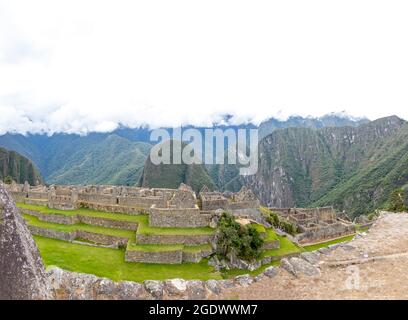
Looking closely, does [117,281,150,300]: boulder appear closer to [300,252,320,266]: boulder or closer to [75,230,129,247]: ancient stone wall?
[300,252,320,266]: boulder

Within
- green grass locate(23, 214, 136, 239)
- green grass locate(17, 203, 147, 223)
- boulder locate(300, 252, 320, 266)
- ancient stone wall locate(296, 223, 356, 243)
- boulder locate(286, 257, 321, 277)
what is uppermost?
boulder locate(300, 252, 320, 266)

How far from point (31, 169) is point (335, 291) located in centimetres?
14075

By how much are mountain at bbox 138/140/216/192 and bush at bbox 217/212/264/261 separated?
270ft

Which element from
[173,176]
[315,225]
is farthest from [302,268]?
[173,176]

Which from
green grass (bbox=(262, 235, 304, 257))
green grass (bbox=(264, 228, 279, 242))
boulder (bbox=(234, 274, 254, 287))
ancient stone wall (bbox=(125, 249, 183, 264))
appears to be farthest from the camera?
green grass (bbox=(264, 228, 279, 242))

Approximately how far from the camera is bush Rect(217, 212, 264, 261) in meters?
21.2

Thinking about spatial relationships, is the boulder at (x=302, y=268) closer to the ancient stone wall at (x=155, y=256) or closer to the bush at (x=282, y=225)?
the ancient stone wall at (x=155, y=256)

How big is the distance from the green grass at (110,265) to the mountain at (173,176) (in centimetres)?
8448

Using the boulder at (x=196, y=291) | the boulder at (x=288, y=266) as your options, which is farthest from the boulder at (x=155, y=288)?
the boulder at (x=288, y=266)

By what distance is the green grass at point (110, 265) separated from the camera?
16.8m

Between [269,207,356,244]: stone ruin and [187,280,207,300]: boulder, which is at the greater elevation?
[187,280,207,300]: boulder

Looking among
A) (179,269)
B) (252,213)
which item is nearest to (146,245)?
(179,269)

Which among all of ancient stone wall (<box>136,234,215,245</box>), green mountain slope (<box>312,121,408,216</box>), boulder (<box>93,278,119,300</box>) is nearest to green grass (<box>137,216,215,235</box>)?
ancient stone wall (<box>136,234,215,245</box>)
